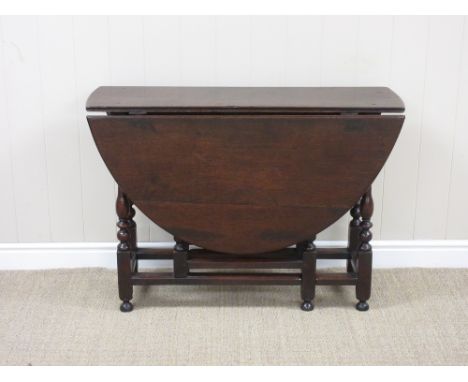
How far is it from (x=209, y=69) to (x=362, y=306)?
1.06m

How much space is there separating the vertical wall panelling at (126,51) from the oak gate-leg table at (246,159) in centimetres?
15

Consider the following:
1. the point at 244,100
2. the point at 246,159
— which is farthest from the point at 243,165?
the point at 244,100

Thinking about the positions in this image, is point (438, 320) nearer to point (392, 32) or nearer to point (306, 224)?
point (306, 224)

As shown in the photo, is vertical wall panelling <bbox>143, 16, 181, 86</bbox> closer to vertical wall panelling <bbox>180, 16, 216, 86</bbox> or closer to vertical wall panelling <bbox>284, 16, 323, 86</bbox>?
vertical wall panelling <bbox>180, 16, 216, 86</bbox>

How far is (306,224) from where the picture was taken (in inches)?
106

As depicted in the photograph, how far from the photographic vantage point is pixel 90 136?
9.88 feet

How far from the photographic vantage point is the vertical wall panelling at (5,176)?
117 inches

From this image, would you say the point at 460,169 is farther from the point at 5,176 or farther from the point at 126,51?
the point at 5,176

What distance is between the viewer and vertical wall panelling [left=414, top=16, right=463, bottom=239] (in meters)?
2.92

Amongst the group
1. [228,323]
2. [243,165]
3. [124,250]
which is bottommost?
[228,323]

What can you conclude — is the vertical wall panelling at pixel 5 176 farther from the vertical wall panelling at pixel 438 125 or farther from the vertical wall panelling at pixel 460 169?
the vertical wall panelling at pixel 460 169

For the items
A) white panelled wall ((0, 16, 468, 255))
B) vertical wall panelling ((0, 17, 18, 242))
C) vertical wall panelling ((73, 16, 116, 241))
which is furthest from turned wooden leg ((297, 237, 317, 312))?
vertical wall panelling ((0, 17, 18, 242))

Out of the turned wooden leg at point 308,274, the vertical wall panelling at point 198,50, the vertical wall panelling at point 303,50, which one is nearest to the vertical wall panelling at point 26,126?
the vertical wall panelling at point 198,50

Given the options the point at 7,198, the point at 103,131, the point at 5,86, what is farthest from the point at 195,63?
the point at 7,198
